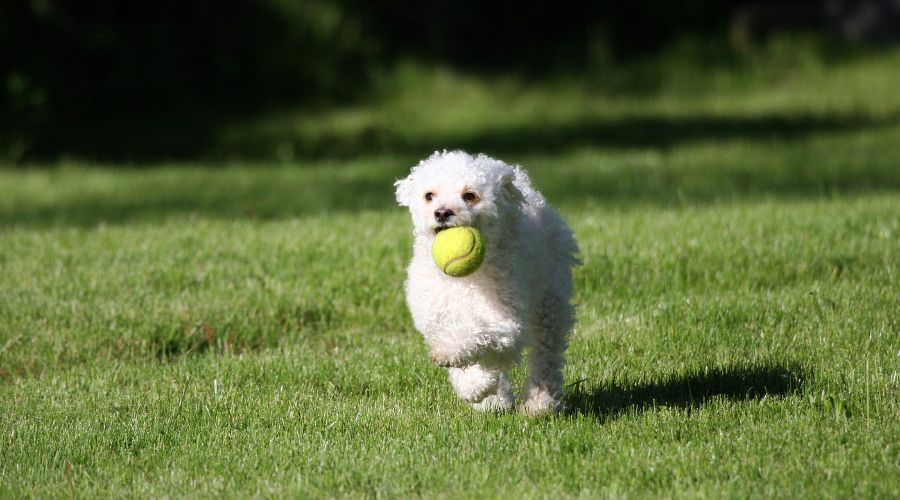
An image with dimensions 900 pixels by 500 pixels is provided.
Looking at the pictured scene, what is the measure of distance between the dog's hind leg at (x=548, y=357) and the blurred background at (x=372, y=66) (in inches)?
399

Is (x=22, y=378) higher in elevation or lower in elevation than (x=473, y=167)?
lower

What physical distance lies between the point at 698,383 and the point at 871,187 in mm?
6425

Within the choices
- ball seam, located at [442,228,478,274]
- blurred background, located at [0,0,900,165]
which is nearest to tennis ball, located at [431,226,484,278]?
ball seam, located at [442,228,478,274]

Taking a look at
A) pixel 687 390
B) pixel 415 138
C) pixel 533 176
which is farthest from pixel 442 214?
pixel 415 138

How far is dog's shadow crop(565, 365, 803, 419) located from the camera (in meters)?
5.51

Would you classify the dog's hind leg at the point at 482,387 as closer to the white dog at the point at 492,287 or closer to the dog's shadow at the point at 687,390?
the white dog at the point at 492,287

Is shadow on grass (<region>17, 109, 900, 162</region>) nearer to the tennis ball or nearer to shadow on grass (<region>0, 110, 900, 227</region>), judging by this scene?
shadow on grass (<region>0, 110, 900, 227</region>)

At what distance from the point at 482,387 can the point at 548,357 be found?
38 centimetres

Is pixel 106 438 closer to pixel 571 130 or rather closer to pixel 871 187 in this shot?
pixel 871 187

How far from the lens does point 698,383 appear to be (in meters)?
5.86

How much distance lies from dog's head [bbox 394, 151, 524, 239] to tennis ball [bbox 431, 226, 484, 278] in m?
0.08

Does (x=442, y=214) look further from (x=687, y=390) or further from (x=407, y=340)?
(x=407, y=340)

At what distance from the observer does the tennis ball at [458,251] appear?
4839mm

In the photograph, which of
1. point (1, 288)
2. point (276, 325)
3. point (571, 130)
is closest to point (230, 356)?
point (276, 325)
